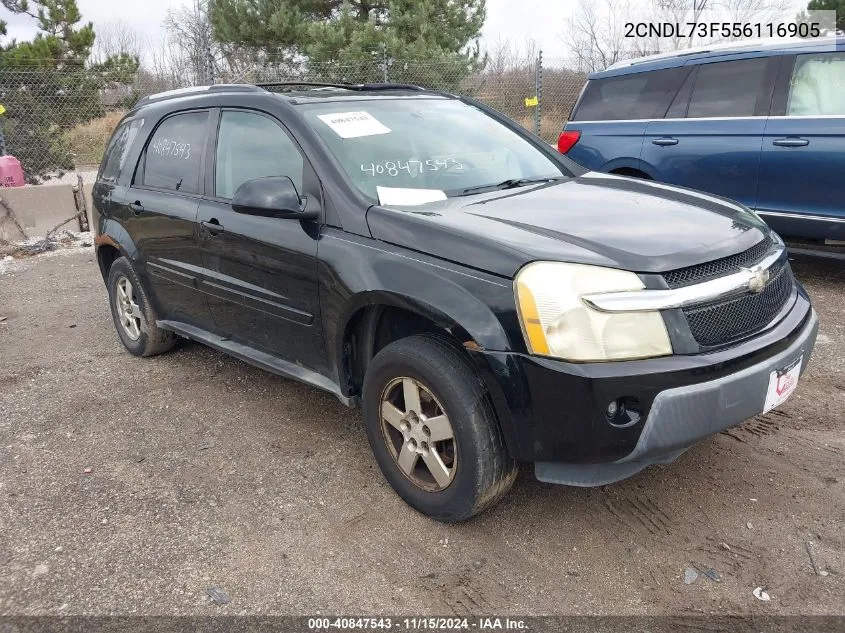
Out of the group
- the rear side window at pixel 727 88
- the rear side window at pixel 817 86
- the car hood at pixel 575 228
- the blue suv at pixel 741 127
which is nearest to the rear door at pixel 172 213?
the car hood at pixel 575 228

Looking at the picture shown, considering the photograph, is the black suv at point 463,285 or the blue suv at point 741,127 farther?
the blue suv at point 741,127

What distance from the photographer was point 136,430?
151 inches

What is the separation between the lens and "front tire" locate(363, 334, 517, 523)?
8.38 ft

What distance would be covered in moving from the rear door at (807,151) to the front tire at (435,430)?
13.3ft

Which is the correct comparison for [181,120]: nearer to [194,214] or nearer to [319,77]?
[194,214]

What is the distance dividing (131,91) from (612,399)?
12.6 metres

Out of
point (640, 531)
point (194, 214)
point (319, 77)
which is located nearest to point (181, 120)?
point (194, 214)

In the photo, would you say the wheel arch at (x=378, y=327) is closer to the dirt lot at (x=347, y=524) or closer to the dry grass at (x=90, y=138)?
the dirt lot at (x=347, y=524)

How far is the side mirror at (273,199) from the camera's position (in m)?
3.01

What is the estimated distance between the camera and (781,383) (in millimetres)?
2611

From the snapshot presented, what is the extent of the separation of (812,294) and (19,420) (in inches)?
220

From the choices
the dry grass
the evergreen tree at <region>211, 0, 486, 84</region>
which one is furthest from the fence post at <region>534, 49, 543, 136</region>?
the dry grass

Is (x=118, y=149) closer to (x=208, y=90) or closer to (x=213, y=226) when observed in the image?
(x=208, y=90)

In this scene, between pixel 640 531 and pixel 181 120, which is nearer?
pixel 640 531
